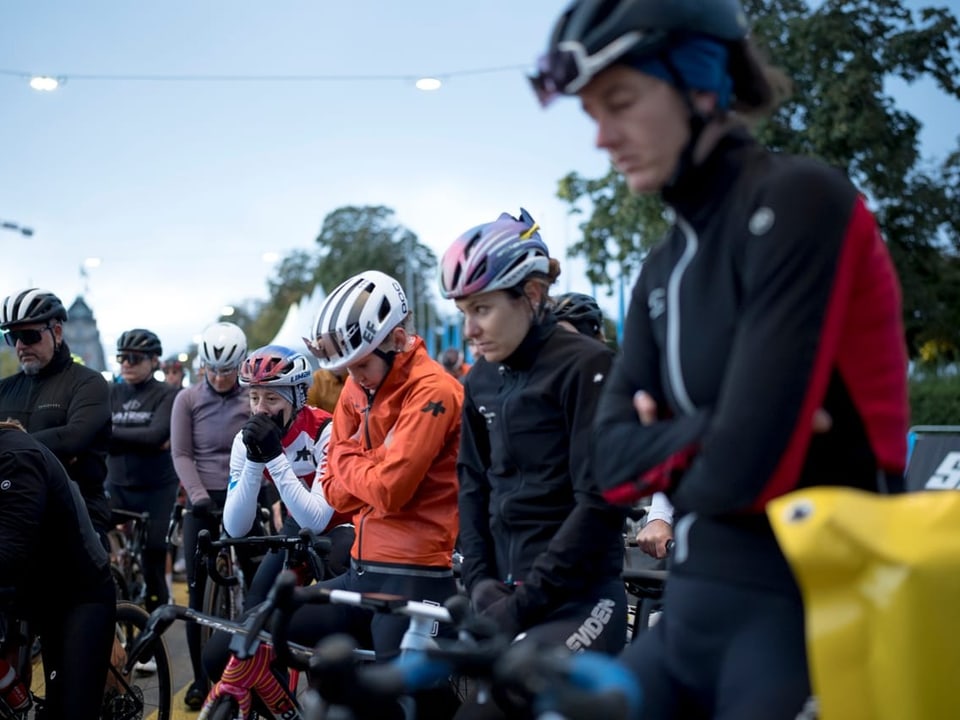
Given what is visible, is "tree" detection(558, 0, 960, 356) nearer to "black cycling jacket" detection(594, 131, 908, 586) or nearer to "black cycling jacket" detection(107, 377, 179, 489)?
"black cycling jacket" detection(107, 377, 179, 489)

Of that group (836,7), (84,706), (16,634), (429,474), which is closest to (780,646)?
(429,474)

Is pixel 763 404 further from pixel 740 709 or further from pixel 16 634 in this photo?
pixel 16 634

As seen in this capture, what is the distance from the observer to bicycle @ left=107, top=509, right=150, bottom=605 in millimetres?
9977

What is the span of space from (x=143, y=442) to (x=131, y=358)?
0.86 m

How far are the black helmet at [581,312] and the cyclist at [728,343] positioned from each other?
379cm

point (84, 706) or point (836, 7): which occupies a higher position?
point (836, 7)

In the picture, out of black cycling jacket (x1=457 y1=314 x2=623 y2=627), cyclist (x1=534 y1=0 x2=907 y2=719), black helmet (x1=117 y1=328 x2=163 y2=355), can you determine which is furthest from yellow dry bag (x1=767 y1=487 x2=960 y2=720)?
black helmet (x1=117 y1=328 x2=163 y2=355)

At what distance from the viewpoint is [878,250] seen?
230 centimetres

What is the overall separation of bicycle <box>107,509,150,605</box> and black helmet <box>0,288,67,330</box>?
2.76 metres

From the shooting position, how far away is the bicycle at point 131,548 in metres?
9.98

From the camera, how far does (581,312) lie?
6578 mm

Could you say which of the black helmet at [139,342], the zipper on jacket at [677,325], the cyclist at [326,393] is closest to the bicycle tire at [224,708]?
the zipper on jacket at [677,325]

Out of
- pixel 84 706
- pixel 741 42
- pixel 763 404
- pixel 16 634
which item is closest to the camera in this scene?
pixel 763 404

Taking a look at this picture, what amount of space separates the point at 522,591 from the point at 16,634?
307cm
